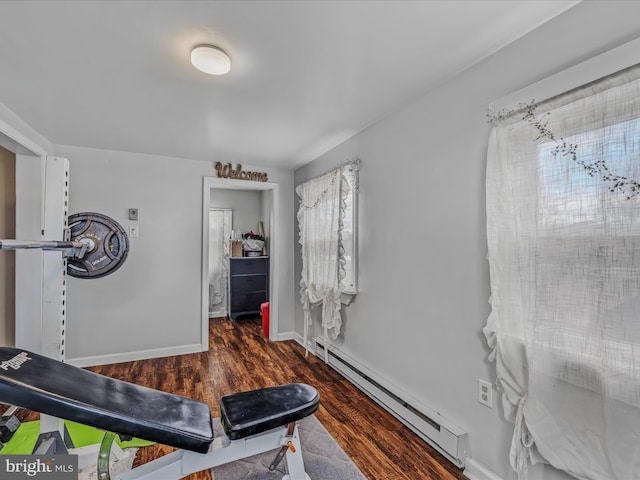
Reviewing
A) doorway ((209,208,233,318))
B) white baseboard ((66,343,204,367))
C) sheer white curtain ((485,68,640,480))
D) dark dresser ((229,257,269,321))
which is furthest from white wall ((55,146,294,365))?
sheer white curtain ((485,68,640,480))

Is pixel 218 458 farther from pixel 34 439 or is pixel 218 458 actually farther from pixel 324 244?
pixel 324 244

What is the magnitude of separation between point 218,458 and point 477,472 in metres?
1.33

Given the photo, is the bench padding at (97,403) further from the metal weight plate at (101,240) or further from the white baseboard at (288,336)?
the white baseboard at (288,336)

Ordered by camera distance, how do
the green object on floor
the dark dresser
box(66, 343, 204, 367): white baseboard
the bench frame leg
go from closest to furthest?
the bench frame leg
the green object on floor
box(66, 343, 204, 367): white baseboard
the dark dresser

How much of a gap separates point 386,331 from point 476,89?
5.69ft

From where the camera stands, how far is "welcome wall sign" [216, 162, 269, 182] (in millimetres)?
3748

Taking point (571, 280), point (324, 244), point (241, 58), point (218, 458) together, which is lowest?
point (218, 458)

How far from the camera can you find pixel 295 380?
288cm

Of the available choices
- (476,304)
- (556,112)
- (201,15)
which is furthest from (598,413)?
(201,15)

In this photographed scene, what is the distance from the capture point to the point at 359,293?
8.99 feet

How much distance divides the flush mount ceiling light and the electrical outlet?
2.18 meters

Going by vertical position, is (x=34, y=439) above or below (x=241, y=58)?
below

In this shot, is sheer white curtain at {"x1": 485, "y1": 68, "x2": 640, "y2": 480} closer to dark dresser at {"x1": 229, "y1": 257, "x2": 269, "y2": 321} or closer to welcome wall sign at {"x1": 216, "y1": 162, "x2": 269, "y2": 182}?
welcome wall sign at {"x1": 216, "y1": 162, "x2": 269, "y2": 182}

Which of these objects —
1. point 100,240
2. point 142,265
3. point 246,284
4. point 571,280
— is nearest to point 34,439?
point 100,240
